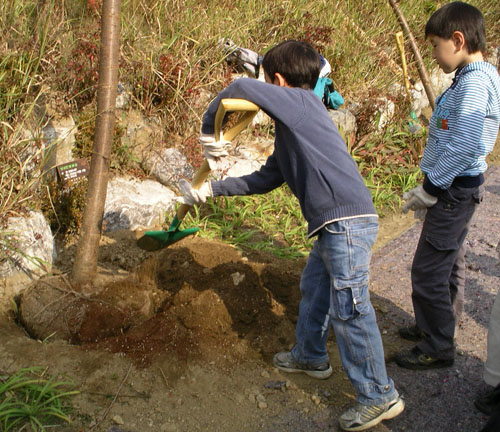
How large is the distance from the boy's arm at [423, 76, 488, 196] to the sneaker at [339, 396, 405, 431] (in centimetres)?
108

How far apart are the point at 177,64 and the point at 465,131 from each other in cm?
301

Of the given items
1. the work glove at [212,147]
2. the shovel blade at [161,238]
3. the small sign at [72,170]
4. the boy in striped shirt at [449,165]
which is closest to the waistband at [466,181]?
the boy in striped shirt at [449,165]

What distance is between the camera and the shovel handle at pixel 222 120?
7.07 feet

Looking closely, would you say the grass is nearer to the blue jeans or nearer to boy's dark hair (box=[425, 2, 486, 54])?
the blue jeans

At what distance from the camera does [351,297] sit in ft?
7.44

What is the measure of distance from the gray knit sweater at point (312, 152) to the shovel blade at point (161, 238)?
111 cm

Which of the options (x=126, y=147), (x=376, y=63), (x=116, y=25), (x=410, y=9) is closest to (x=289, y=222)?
(x=126, y=147)

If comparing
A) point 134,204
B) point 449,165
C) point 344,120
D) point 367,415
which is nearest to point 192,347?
point 367,415

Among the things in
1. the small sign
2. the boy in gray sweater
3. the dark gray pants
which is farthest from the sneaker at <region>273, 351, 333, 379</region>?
the small sign

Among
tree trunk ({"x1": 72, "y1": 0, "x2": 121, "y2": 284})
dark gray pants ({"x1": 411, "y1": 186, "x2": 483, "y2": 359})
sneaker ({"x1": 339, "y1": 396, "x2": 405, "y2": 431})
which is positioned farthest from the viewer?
tree trunk ({"x1": 72, "y1": 0, "x2": 121, "y2": 284})

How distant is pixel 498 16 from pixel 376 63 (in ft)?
11.2

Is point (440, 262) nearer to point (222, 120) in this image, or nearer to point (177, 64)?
point (222, 120)

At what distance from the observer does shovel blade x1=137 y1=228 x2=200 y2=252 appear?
128 inches

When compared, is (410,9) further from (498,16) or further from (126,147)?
(126,147)
